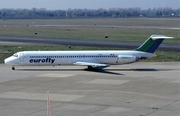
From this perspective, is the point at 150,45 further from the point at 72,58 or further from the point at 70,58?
the point at 70,58

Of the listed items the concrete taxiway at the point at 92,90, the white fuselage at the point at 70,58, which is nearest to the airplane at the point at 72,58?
the white fuselage at the point at 70,58

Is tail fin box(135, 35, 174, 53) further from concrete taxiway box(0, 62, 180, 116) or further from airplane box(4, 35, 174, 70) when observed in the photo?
concrete taxiway box(0, 62, 180, 116)

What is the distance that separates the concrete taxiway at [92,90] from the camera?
128ft

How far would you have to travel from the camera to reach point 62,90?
48750 millimetres

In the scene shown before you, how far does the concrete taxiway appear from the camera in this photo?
128ft

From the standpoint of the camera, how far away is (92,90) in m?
48.5

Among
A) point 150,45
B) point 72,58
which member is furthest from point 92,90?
point 150,45

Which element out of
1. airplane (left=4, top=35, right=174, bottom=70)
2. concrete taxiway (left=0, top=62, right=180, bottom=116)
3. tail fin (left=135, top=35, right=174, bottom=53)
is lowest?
concrete taxiway (left=0, top=62, right=180, bottom=116)

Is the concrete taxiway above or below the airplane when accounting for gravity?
below

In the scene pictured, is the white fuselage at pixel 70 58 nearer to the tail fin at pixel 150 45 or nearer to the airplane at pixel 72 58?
the airplane at pixel 72 58

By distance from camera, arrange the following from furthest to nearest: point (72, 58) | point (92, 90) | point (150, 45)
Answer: point (150, 45) < point (72, 58) < point (92, 90)

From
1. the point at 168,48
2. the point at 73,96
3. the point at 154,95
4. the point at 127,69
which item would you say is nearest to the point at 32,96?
the point at 73,96

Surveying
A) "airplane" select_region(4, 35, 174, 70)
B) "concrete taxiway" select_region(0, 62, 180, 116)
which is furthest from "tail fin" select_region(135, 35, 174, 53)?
"concrete taxiway" select_region(0, 62, 180, 116)

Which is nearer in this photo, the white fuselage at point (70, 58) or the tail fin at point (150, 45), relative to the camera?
the white fuselage at point (70, 58)
